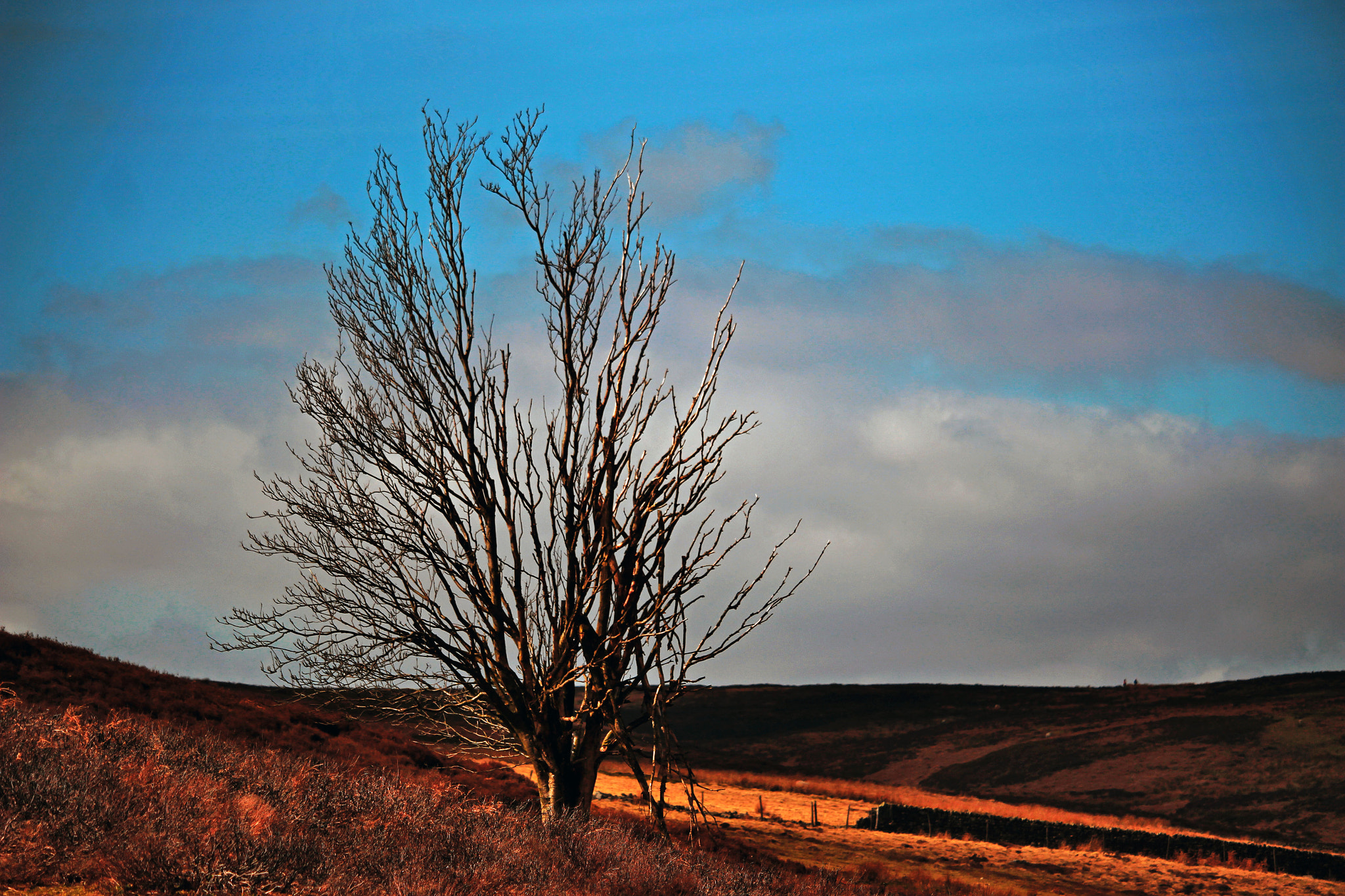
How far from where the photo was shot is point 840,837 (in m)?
28.2

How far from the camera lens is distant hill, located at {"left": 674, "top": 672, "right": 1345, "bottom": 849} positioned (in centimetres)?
5506

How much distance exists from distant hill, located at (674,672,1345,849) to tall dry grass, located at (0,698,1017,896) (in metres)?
49.7

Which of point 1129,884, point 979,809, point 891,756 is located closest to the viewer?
point 1129,884

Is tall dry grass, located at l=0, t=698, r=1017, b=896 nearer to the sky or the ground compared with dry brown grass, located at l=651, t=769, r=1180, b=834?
nearer to the sky

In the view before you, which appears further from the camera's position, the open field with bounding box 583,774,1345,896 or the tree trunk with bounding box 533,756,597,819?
the open field with bounding box 583,774,1345,896

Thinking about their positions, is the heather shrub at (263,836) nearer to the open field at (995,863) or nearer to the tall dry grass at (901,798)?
the open field at (995,863)

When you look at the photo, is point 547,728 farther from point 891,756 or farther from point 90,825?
point 891,756

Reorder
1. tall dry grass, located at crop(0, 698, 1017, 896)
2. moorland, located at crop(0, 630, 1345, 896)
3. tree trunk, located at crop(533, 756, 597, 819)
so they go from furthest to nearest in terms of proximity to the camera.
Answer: tree trunk, located at crop(533, 756, 597, 819)
moorland, located at crop(0, 630, 1345, 896)
tall dry grass, located at crop(0, 698, 1017, 896)

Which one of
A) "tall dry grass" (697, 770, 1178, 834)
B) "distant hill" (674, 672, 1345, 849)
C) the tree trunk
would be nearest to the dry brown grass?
"tall dry grass" (697, 770, 1178, 834)

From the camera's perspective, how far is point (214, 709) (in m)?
22.0

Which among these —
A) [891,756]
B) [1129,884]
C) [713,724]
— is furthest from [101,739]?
[713,724]

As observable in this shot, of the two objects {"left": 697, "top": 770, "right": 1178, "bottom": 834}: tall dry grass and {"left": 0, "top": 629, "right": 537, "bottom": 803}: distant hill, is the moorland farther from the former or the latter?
{"left": 697, "top": 770, "right": 1178, "bottom": 834}: tall dry grass

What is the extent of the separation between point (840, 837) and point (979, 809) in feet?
66.6

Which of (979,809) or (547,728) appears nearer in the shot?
(547,728)
